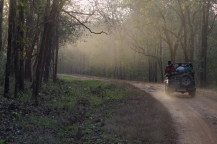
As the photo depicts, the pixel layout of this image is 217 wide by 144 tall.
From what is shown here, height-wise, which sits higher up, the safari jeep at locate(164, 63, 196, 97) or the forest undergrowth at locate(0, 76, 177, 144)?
the safari jeep at locate(164, 63, 196, 97)

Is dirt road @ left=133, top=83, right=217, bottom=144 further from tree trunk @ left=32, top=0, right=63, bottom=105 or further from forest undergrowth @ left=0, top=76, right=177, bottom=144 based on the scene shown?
tree trunk @ left=32, top=0, right=63, bottom=105

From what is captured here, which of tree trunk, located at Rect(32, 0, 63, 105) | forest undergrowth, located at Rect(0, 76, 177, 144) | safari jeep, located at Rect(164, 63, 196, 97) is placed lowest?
forest undergrowth, located at Rect(0, 76, 177, 144)

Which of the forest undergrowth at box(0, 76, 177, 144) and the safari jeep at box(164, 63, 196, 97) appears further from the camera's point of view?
the safari jeep at box(164, 63, 196, 97)

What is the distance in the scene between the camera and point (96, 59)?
7094 centimetres

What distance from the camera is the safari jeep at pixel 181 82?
1895 cm

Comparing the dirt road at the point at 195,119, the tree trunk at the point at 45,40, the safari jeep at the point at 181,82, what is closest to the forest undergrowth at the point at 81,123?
the dirt road at the point at 195,119

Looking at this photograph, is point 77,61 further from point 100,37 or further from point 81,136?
point 81,136

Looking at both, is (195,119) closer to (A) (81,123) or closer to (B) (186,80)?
(A) (81,123)

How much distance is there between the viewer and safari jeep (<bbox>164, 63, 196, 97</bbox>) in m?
19.0

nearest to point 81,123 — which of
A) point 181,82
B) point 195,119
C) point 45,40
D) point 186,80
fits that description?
point 195,119

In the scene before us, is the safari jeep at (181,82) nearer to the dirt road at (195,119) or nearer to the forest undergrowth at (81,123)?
the dirt road at (195,119)

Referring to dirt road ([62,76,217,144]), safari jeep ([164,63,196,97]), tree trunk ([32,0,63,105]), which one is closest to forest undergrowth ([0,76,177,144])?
dirt road ([62,76,217,144])

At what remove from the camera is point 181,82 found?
19.0 m

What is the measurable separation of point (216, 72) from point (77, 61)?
182ft
